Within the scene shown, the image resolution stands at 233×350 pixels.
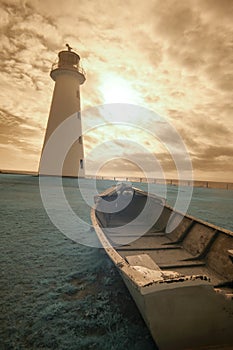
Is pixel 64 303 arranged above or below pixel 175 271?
below

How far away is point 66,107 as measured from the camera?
2475 cm

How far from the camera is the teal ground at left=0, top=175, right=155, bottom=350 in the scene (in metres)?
2.97

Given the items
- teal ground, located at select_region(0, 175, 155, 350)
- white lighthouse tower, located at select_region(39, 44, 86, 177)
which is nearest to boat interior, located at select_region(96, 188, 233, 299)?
teal ground, located at select_region(0, 175, 155, 350)

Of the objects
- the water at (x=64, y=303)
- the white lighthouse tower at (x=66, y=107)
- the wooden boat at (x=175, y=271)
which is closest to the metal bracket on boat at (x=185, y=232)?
the wooden boat at (x=175, y=271)

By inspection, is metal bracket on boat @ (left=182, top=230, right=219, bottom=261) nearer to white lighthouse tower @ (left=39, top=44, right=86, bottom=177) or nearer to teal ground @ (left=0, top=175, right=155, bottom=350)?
teal ground @ (left=0, top=175, right=155, bottom=350)

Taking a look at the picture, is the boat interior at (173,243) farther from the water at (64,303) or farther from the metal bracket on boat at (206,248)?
the water at (64,303)

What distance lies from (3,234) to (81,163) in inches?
693

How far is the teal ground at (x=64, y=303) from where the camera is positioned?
2.97 metres

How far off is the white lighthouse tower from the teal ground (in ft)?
57.8

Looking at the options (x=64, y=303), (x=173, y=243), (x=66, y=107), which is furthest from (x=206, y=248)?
(x=66, y=107)

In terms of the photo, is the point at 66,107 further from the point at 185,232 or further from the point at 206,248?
the point at 206,248

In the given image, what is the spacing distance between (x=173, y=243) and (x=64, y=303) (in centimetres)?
340

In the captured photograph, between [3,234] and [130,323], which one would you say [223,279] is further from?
[3,234]

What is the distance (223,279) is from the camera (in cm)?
379
